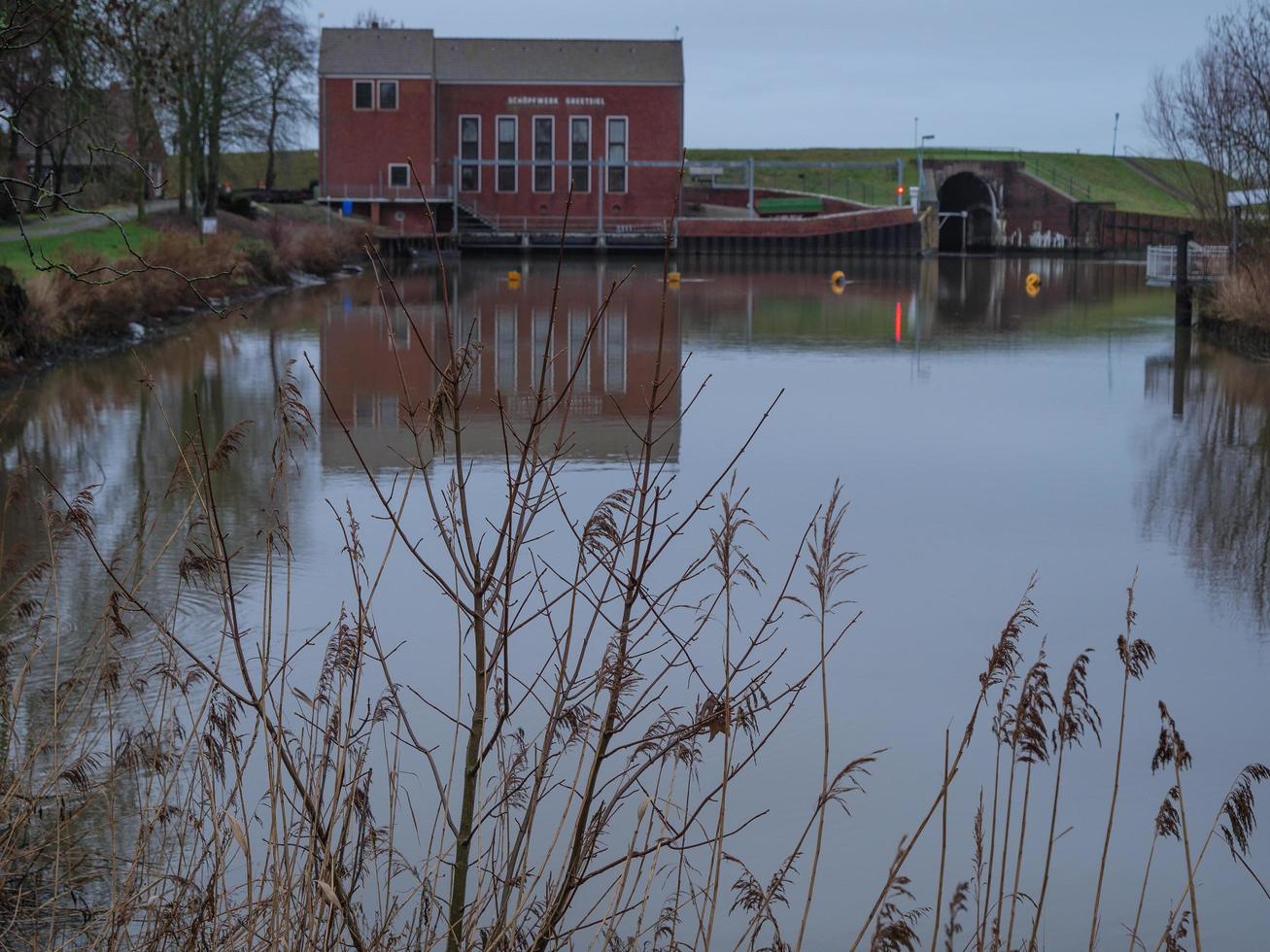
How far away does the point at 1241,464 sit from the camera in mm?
12617

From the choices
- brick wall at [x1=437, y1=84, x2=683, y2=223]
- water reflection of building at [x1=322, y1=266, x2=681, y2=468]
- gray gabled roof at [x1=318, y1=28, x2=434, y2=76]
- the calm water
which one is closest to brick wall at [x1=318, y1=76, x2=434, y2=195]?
gray gabled roof at [x1=318, y1=28, x2=434, y2=76]

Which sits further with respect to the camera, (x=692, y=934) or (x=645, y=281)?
(x=645, y=281)

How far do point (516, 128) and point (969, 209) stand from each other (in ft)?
72.2

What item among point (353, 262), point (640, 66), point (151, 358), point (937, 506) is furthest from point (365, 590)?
point (640, 66)

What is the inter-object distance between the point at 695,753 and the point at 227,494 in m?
7.51

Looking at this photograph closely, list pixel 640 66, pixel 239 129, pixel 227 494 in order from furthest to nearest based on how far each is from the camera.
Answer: pixel 640 66 → pixel 239 129 → pixel 227 494

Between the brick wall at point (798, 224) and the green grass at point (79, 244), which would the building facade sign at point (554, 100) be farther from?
the green grass at point (79, 244)

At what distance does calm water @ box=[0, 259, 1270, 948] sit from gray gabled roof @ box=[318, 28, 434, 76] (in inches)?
1135

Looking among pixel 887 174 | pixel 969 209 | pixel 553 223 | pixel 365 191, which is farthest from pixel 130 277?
pixel 887 174

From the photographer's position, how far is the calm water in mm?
5945

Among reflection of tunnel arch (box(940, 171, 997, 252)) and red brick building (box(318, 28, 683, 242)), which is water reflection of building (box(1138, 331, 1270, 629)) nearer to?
red brick building (box(318, 28, 683, 242))

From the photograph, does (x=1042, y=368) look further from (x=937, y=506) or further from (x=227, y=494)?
(x=227, y=494)

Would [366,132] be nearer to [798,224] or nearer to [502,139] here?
[502,139]

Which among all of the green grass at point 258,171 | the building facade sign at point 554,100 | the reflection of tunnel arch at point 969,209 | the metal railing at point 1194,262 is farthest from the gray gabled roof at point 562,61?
the metal railing at point 1194,262
